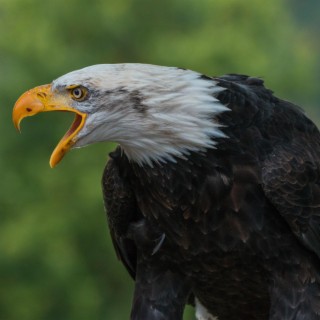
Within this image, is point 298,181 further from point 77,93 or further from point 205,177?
point 77,93

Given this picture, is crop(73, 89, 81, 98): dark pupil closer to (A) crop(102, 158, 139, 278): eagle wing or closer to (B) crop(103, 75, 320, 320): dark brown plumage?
(B) crop(103, 75, 320, 320): dark brown plumage

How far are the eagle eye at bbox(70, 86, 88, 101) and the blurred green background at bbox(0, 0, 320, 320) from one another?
39.7 ft

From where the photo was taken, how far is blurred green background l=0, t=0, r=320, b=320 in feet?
57.9

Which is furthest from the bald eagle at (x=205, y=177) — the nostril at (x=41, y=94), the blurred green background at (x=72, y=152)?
the blurred green background at (x=72, y=152)

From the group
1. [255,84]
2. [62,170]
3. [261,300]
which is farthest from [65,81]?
[62,170]

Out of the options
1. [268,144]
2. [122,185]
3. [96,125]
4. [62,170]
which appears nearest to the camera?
[96,125]

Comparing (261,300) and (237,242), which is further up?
(237,242)

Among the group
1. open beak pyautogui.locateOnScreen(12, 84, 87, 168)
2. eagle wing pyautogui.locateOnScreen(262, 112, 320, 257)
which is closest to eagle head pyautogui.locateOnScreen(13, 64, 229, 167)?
open beak pyautogui.locateOnScreen(12, 84, 87, 168)

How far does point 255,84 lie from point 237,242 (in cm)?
89

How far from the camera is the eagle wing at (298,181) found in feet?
17.9

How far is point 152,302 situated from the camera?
6.00 metres

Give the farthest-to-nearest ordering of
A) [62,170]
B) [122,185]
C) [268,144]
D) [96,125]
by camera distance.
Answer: [62,170] < [122,185] < [268,144] < [96,125]

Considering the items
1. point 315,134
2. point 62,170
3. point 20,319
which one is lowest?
point 20,319

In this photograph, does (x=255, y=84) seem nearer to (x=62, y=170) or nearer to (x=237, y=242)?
(x=237, y=242)
